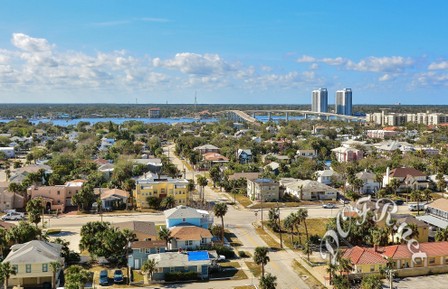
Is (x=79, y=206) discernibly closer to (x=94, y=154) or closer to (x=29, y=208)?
(x=29, y=208)

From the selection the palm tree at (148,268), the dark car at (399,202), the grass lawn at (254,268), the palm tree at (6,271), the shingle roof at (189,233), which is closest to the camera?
the palm tree at (6,271)

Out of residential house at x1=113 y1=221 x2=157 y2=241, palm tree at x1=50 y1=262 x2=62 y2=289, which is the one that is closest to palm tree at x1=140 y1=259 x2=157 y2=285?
residential house at x1=113 y1=221 x2=157 y2=241

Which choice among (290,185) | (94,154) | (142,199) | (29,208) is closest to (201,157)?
(94,154)

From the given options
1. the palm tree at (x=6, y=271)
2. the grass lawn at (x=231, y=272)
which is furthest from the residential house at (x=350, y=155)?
the palm tree at (x=6, y=271)

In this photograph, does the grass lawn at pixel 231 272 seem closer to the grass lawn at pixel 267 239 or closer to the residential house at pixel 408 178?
the grass lawn at pixel 267 239

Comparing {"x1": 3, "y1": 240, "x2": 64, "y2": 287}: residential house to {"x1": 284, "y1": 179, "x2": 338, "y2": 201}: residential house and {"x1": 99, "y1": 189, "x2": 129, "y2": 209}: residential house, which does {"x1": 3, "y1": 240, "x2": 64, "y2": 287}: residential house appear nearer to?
{"x1": 99, "y1": 189, "x2": 129, "y2": 209}: residential house

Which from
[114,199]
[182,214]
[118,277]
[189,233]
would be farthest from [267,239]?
[114,199]
